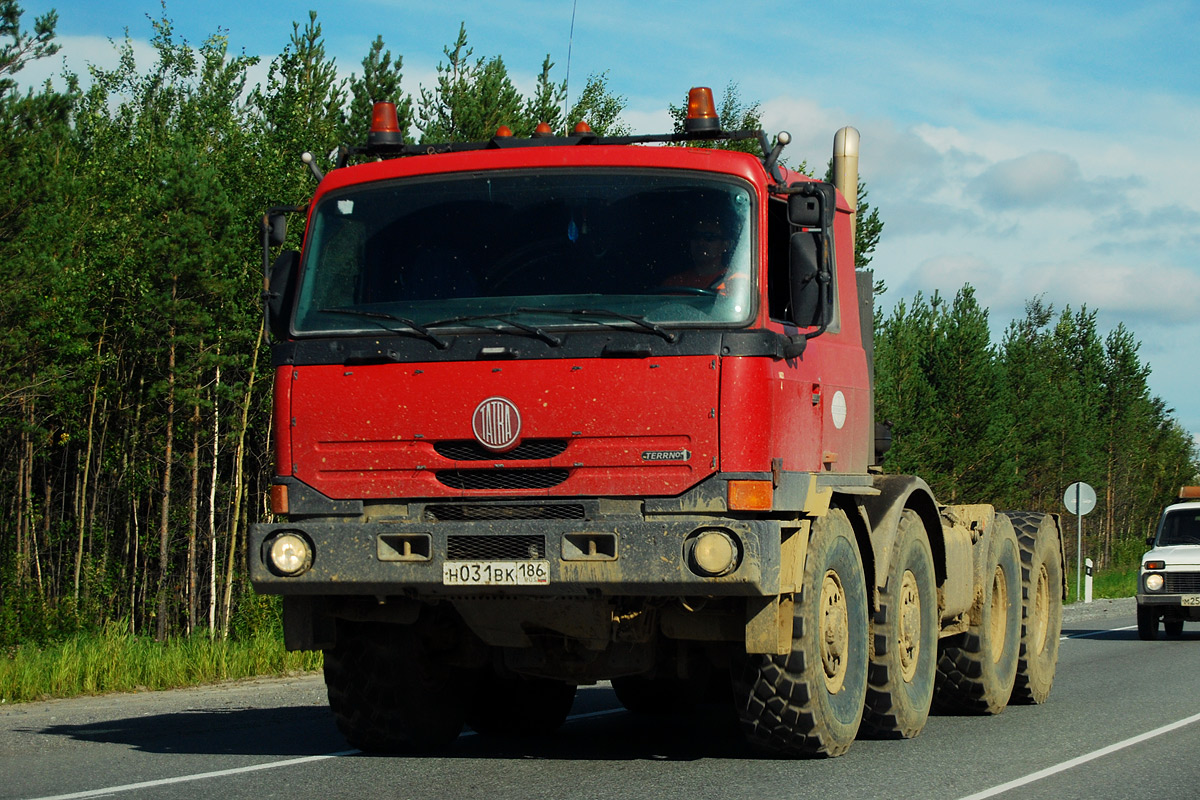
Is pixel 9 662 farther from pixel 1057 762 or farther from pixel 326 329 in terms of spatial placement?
pixel 1057 762

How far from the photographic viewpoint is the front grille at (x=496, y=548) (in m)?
7.20

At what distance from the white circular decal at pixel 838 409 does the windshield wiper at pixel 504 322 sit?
1.87 m

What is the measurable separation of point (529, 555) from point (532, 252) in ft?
4.91

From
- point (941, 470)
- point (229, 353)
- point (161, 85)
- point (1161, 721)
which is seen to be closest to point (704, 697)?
point (1161, 721)

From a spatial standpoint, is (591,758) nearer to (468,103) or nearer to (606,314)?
(606,314)

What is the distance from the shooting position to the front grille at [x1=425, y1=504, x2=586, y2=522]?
23.7ft

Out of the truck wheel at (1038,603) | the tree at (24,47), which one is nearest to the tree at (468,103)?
the tree at (24,47)

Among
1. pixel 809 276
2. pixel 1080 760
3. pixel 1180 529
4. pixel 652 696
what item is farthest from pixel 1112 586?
pixel 809 276

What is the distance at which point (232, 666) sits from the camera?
14.7 metres

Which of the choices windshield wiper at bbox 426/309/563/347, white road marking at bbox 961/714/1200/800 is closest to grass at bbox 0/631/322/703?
windshield wiper at bbox 426/309/563/347

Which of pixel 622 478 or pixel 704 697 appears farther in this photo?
pixel 704 697

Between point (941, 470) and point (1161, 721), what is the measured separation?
164ft

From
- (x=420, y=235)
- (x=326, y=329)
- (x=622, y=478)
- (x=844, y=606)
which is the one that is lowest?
(x=844, y=606)

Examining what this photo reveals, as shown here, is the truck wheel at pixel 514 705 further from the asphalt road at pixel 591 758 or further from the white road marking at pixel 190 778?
the white road marking at pixel 190 778
